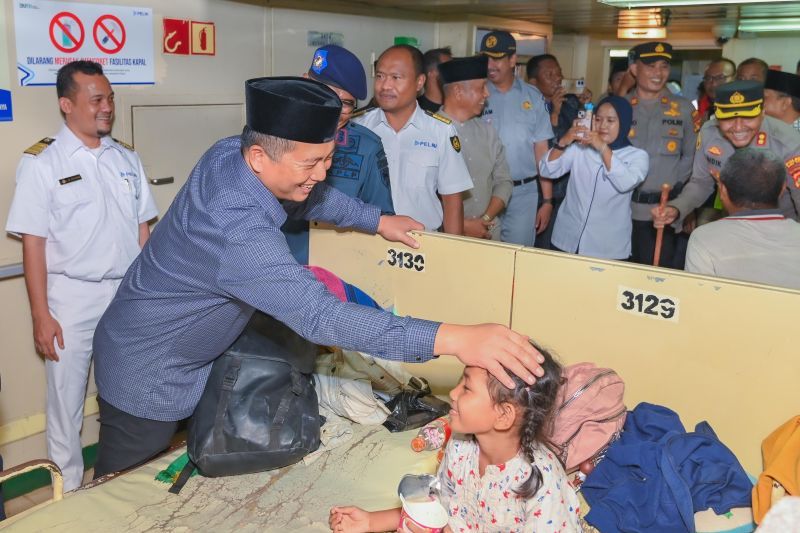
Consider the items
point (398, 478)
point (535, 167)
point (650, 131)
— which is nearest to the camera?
point (398, 478)

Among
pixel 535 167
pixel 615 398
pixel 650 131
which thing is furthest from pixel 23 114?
pixel 650 131

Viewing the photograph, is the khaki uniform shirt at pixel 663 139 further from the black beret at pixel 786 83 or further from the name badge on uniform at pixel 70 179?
the name badge on uniform at pixel 70 179

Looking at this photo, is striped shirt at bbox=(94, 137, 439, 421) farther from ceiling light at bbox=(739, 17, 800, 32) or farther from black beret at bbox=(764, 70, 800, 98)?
ceiling light at bbox=(739, 17, 800, 32)

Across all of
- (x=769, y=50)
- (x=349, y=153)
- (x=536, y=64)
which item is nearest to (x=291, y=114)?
(x=349, y=153)

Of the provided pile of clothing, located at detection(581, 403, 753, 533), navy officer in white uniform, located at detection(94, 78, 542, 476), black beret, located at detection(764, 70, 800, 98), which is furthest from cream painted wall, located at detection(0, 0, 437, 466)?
black beret, located at detection(764, 70, 800, 98)

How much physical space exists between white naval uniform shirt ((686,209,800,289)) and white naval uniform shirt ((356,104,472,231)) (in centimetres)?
145

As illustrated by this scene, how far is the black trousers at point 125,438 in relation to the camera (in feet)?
8.08

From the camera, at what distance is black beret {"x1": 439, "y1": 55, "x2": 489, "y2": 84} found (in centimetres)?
425

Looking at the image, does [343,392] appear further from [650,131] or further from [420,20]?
[420,20]

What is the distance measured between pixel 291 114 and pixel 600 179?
8.70ft

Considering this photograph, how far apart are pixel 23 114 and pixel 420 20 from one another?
3487mm

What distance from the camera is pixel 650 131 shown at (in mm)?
4902

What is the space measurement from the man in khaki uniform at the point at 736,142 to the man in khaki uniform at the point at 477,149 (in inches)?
36.8

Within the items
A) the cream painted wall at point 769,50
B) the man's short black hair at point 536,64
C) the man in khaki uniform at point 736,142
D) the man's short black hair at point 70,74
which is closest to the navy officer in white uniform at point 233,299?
the man's short black hair at point 70,74
